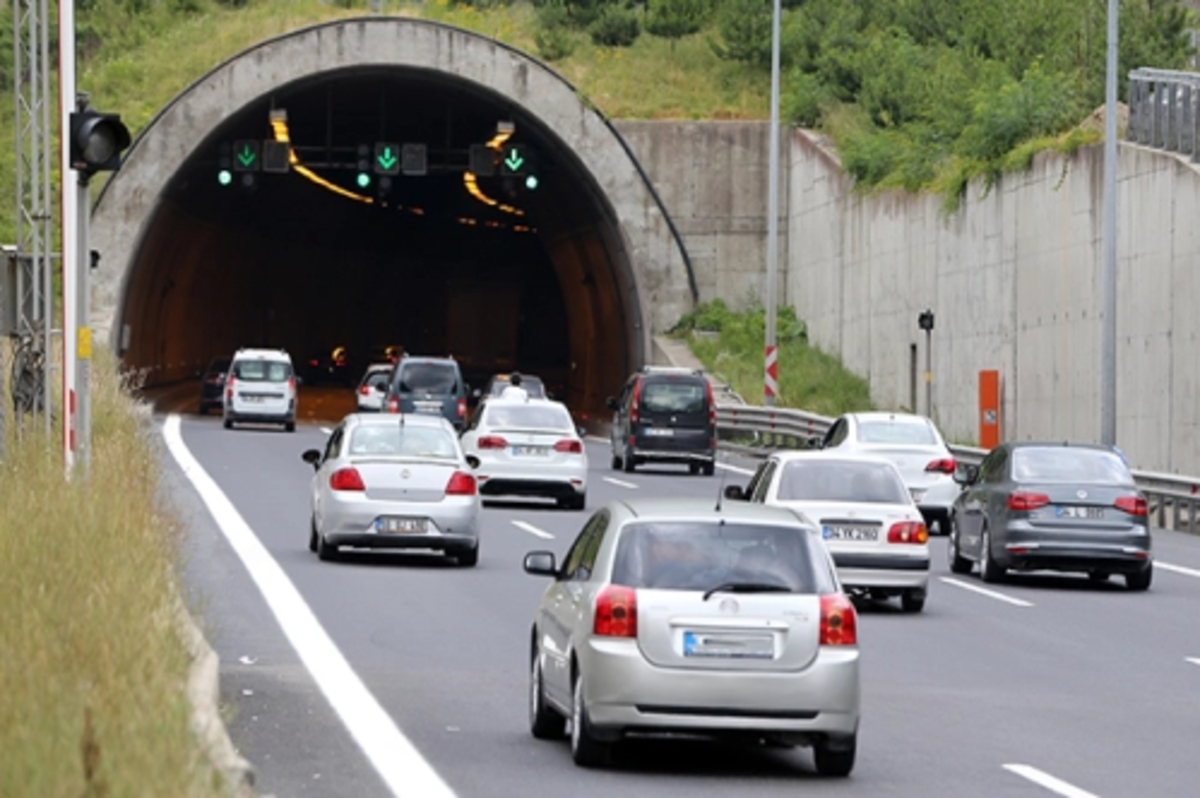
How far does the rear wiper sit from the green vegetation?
42.1 metres

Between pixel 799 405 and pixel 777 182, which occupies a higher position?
pixel 777 182

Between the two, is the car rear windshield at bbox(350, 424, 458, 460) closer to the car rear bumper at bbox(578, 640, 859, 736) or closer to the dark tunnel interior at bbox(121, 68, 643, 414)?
the car rear bumper at bbox(578, 640, 859, 736)

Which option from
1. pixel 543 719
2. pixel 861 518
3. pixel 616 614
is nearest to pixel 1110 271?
pixel 861 518

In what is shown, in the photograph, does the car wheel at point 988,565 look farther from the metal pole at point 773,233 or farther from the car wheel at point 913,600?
the metal pole at point 773,233

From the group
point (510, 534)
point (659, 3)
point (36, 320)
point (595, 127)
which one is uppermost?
point (659, 3)

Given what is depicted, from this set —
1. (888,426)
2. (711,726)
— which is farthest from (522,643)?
(888,426)

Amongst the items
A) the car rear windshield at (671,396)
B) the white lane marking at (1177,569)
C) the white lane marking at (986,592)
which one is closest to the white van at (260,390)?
the car rear windshield at (671,396)

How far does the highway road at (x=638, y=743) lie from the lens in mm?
12742

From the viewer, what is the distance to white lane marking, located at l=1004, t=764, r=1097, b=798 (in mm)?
12500

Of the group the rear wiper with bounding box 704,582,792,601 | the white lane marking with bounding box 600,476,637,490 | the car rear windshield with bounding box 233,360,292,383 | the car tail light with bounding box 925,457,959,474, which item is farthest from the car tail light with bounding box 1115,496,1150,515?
the car rear windshield with bounding box 233,360,292,383

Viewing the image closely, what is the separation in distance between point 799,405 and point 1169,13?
38.4ft

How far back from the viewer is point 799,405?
5684 cm

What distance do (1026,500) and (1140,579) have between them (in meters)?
1.62

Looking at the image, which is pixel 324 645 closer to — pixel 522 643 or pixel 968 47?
pixel 522 643
